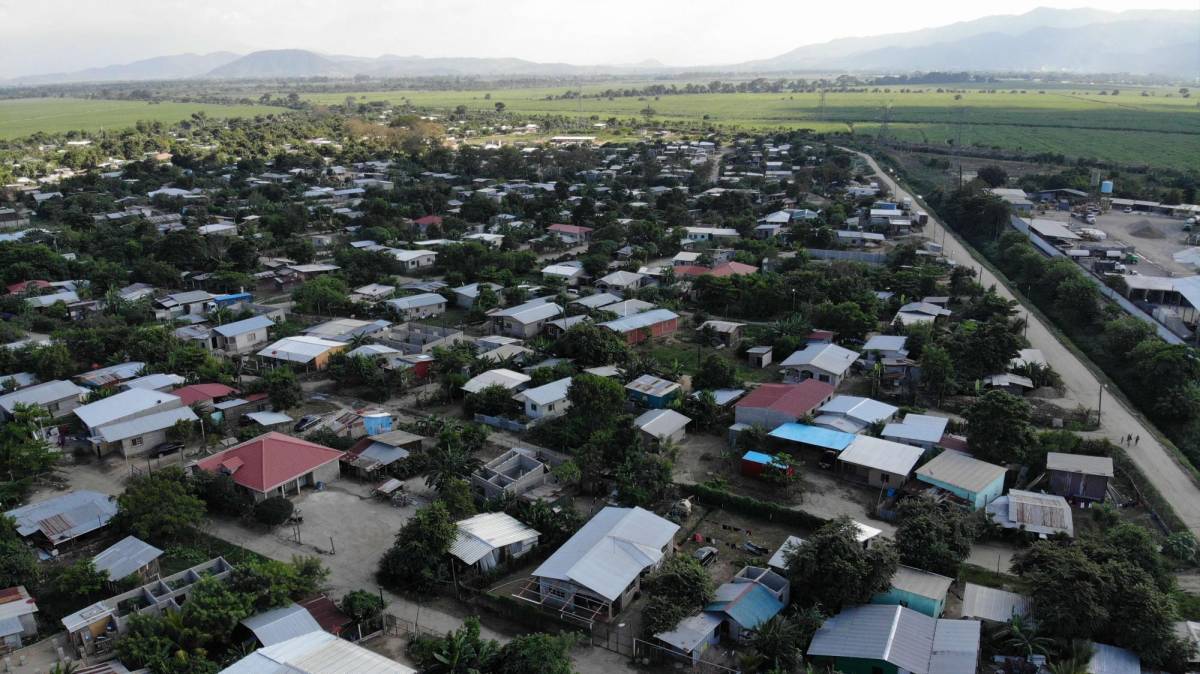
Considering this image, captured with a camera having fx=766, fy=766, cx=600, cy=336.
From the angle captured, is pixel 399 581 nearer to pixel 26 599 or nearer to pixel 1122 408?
pixel 26 599

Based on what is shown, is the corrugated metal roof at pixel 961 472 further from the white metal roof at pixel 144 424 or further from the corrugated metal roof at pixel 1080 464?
the white metal roof at pixel 144 424

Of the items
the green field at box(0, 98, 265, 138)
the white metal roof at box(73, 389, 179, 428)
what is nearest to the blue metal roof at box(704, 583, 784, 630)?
the white metal roof at box(73, 389, 179, 428)

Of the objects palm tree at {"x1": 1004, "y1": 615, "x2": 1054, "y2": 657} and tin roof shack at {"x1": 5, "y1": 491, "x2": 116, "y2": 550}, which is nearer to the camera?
palm tree at {"x1": 1004, "y1": 615, "x2": 1054, "y2": 657}

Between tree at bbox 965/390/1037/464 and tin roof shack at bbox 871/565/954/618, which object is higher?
tree at bbox 965/390/1037/464

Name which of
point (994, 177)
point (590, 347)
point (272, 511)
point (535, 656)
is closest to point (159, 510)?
point (272, 511)

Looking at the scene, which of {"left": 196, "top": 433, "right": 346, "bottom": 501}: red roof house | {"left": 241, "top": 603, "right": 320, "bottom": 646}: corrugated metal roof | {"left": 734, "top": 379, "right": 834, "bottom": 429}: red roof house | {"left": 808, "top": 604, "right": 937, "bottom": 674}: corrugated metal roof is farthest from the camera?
{"left": 734, "top": 379, "right": 834, "bottom": 429}: red roof house

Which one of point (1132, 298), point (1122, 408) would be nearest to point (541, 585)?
point (1122, 408)

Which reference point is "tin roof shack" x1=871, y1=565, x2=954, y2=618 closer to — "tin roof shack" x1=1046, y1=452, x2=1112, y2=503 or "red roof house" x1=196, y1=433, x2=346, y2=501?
"tin roof shack" x1=1046, y1=452, x2=1112, y2=503

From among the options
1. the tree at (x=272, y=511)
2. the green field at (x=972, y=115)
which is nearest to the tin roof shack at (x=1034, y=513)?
the tree at (x=272, y=511)
